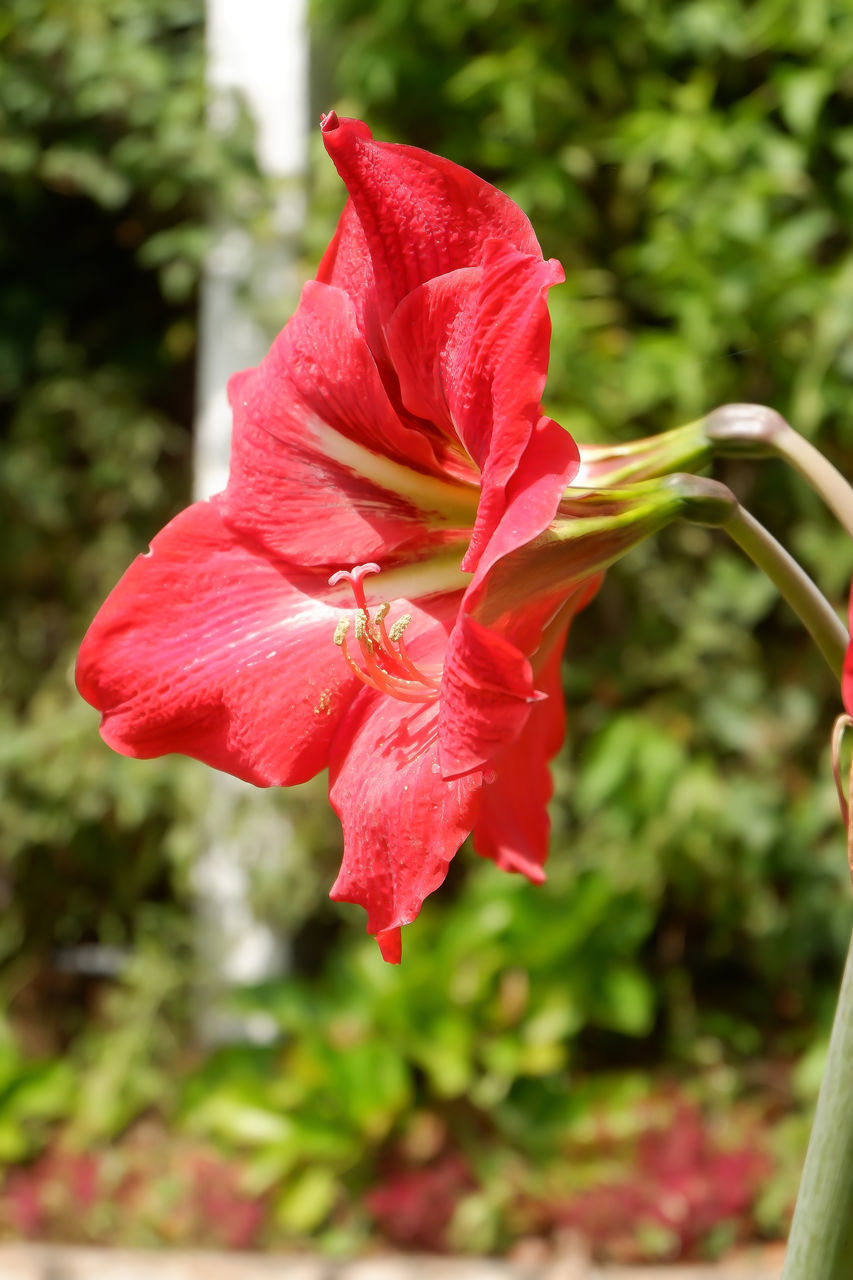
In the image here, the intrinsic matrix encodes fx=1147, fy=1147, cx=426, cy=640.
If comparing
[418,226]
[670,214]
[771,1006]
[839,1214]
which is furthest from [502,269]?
[771,1006]

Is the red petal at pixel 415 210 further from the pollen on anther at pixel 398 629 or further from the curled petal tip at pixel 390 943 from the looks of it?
the curled petal tip at pixel 390 943

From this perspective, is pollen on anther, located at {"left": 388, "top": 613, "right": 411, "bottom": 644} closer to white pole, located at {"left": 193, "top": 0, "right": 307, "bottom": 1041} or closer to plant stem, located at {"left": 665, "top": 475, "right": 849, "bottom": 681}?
plant stem, located at {"left": 665, "top": 475, "right": 849, "bottom": 681}

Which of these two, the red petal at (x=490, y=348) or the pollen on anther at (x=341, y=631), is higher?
the red petal at (x=490, y=348)

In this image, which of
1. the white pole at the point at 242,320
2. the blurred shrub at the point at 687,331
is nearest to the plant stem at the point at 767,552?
the blurred shrub at the point at 687,331

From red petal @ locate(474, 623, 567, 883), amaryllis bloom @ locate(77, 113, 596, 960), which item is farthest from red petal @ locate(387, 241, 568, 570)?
red petal @ locate(474, 623, 567, 883)

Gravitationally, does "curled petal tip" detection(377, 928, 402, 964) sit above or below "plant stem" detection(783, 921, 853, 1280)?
above

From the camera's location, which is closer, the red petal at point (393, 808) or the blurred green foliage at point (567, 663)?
the red petal at point (393, 808)

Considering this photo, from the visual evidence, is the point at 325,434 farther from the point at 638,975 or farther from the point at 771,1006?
the point at 771,1006
